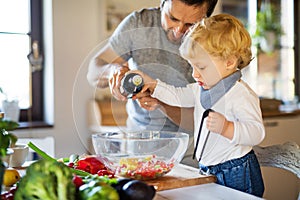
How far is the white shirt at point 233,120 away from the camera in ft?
3.31

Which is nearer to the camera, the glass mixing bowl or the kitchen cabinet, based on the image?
the glass mixing bowl

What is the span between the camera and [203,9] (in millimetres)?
1232

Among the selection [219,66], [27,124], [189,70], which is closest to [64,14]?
[27,124]

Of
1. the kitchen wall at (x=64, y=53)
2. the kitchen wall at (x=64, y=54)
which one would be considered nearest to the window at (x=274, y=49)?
the kitchen wall at (x=64, y=53)

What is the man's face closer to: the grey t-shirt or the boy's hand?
the grey t-shirt

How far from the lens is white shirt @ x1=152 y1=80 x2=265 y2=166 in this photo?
1008 millimetres

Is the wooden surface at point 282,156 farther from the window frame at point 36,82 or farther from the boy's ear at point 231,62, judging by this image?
the window frame at point 36,82

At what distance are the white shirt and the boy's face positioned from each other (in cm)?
5

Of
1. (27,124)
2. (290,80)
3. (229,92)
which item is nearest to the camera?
(229,92)

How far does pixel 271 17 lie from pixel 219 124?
264 centimetres

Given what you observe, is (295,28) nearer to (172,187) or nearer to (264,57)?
(264,57)

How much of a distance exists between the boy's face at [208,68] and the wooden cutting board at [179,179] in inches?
9.6

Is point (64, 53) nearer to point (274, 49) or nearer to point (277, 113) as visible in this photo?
point (277, 113)

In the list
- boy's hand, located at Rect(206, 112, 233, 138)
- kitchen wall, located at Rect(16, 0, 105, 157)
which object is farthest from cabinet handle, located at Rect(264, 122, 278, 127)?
boy's hand, located at Rect(206, 112, 233, 138)
